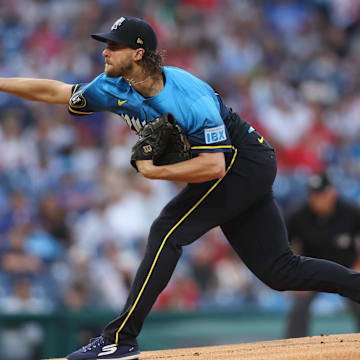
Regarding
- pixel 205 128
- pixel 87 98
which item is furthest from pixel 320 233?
pixel 87 98

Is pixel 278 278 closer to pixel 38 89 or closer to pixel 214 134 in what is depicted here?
pixel 214 134

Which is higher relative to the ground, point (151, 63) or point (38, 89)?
point (151, 63)

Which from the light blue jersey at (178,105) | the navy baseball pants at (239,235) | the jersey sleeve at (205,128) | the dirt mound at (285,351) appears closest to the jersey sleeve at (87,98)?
the light blue jersey at (178,105)

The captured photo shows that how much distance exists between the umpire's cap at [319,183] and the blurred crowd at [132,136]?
85.4 inches

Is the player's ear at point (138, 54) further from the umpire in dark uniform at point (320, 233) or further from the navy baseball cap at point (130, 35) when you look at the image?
the umpire in dark uniform at point (320, 233)

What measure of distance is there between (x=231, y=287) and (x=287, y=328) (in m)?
1.97

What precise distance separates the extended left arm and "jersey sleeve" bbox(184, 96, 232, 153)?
49 mm

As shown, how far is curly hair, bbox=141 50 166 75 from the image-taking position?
13.4 ft

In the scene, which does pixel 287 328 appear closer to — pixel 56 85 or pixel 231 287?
pixel 231 287

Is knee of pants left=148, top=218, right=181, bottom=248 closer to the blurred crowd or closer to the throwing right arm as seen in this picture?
the throwing right arm

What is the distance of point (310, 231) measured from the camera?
691cm

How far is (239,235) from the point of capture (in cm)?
438

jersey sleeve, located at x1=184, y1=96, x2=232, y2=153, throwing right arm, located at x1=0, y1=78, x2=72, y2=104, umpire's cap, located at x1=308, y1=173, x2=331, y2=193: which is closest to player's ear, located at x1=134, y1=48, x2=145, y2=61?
jersey sleeve, located at x1=184, y1=96, x2=232, y2=153

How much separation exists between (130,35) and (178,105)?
457 mm
